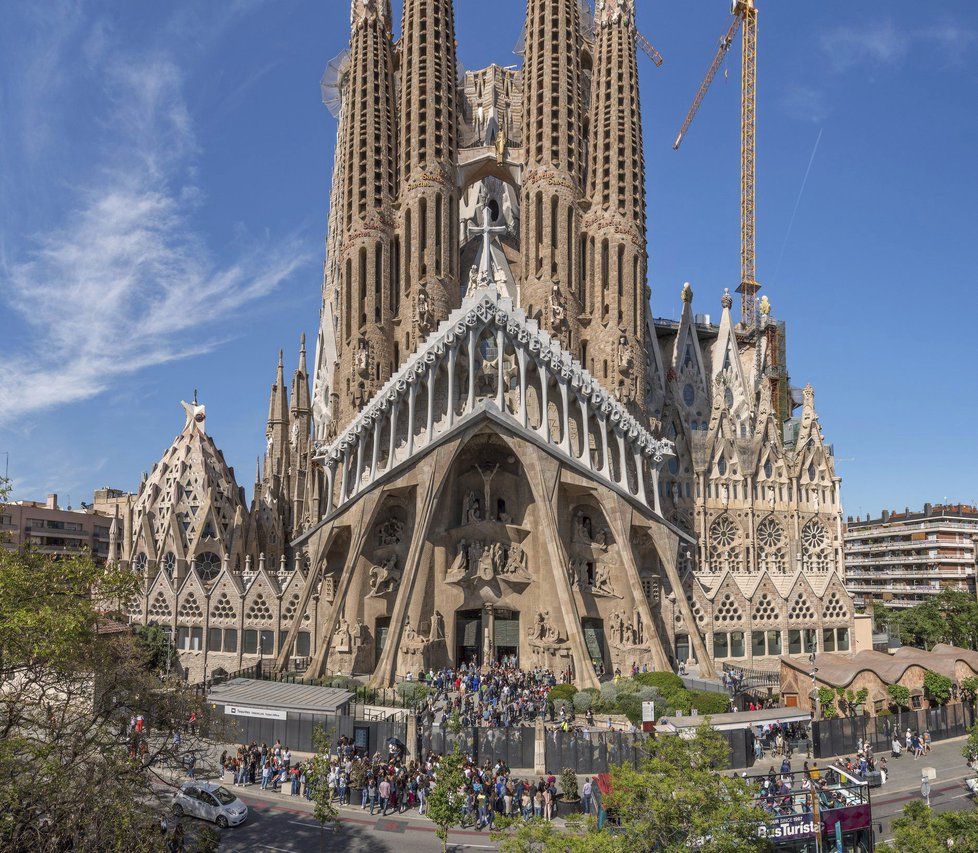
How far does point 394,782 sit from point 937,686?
24.5 meters

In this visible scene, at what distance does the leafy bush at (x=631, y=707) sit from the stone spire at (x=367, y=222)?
23310 mm

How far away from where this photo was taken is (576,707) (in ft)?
109

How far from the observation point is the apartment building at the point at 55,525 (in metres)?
77.6

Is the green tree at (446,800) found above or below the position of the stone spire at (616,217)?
below

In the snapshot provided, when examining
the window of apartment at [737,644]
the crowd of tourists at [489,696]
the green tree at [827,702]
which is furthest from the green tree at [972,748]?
the window of apartment at [737,644]

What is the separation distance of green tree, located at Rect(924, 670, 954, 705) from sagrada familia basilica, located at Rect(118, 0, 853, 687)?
412 inches

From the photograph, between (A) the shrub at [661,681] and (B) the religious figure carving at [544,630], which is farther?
(B) the religious figure carving at [544,630]

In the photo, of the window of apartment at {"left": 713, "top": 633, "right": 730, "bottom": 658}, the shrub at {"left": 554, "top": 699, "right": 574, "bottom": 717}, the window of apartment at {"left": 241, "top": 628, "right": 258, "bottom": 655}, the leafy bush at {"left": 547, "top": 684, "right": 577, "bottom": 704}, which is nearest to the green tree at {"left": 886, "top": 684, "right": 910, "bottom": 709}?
the window of apartment at {"left": 713, "top": 633, "right": 730, "bottom": 658}

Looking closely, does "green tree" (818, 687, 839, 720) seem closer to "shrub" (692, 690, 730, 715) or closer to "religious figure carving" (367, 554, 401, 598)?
"shrub" (692, 690, 730, 715)

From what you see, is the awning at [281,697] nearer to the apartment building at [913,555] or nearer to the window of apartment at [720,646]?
the window of apartment at [720,646]

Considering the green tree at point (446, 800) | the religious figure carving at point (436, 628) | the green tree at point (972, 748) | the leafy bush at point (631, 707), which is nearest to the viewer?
the green tree at point (446, 800)

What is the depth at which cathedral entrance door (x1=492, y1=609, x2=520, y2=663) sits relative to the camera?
44138 millimetres

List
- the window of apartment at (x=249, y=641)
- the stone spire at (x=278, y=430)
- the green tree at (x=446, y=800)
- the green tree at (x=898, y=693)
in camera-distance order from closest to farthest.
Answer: the green tree at (x=446, y=800)
the green tree at (x=898, y=693)
the window of apartment at (x=249, y=641)
the stone spire at (x=278, y=430)

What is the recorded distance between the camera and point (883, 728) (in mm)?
30984
